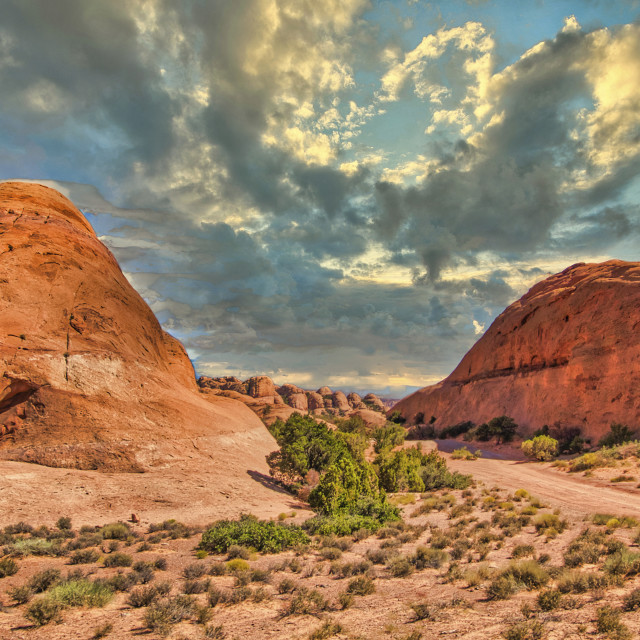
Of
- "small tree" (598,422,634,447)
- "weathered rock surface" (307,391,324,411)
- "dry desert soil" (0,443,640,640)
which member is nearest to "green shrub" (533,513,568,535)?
"dry desert soil" (0,443,640,640)

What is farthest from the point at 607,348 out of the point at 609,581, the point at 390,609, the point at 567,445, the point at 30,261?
the point at 30,261

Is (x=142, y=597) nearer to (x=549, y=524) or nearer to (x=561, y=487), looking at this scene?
(x=549, y=524)

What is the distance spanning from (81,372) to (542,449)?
33544mm

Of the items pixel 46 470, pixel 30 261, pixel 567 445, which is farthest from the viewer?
pixel 567 445

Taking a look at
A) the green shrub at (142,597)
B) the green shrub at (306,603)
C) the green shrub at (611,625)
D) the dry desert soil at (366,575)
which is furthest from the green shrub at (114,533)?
the green shrub at (611,625)

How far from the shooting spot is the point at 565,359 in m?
44.7

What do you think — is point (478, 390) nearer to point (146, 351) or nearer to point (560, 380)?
point (560, 380)

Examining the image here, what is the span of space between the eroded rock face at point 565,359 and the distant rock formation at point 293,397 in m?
19.7

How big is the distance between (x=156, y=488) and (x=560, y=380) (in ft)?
137

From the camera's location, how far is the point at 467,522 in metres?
14.8

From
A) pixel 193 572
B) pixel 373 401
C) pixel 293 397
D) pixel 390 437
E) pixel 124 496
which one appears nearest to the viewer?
pixel 193 572

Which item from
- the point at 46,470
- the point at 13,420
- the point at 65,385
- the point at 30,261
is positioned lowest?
the point at 46,470

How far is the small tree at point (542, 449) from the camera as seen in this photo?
3244 cm

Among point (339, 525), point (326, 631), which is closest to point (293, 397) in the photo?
point (339, 525)
